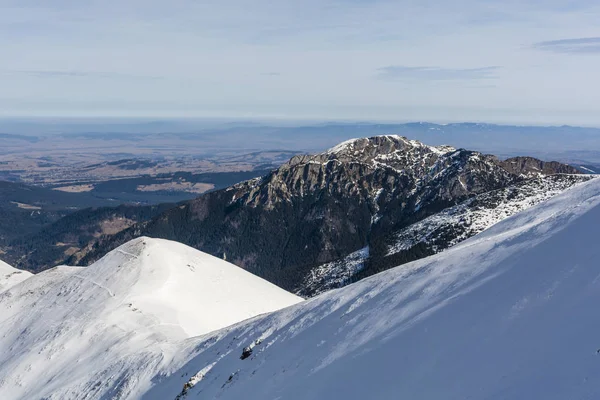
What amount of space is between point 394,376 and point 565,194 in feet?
174

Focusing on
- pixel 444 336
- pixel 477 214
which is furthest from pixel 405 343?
pixel 477 214

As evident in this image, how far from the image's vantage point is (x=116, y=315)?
68438 mm

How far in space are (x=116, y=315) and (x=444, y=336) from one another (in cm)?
5039

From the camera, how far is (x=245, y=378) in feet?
131

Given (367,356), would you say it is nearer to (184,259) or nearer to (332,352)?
(332,352)

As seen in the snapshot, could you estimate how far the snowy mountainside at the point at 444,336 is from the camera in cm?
2597

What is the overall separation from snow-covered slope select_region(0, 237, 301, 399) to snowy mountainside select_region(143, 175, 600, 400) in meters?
9.11

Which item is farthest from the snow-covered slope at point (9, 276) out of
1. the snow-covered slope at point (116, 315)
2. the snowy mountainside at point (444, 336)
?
the snowy mountainside at point (444, 336)

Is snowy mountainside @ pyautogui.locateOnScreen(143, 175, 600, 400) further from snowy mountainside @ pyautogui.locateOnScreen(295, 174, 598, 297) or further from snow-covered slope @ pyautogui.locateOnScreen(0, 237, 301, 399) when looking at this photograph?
snowy mountainside @ pyautogui.locateOnScreen(295, 174, 598, 297)

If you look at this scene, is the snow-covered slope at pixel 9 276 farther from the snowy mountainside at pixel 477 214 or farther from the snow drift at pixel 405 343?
the snowy mountainside at pixel 477 214

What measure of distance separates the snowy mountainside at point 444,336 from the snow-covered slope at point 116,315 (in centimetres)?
911

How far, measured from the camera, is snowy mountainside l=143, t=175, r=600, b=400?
1022 inches

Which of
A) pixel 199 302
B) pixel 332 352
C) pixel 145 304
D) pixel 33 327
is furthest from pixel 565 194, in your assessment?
pixel 33 327

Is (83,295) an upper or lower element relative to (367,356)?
lower
